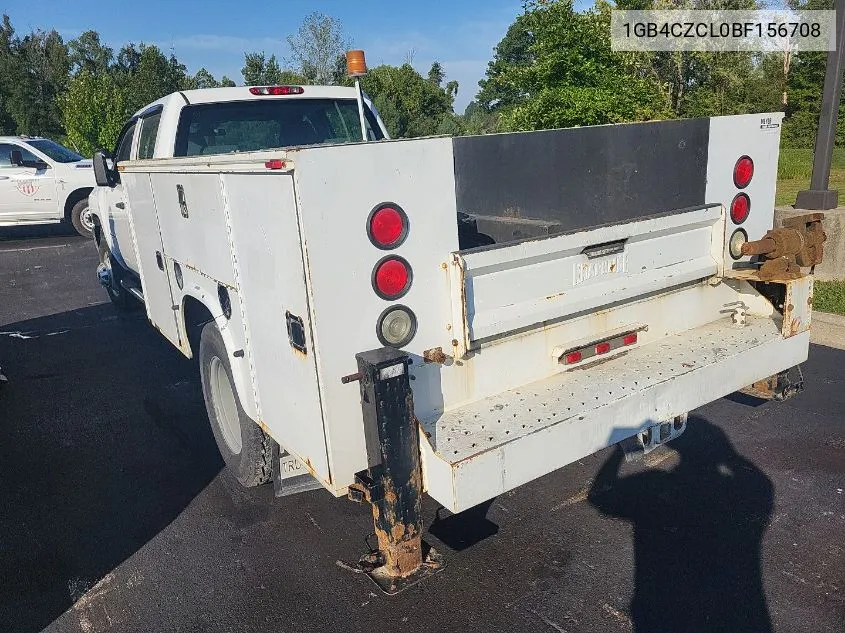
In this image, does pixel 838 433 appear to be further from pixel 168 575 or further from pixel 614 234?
pixel 168 575

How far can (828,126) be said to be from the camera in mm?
7086

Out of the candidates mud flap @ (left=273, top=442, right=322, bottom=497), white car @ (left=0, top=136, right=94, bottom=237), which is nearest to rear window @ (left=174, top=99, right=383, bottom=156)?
mud flap @ (left=273, top=442, right=322, bottom=497)

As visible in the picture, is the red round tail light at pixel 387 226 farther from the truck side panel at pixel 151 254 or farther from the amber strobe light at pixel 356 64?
the truck side panel at pixel 151 254

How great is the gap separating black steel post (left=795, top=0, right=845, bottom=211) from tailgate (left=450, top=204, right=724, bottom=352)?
4446 millimetres

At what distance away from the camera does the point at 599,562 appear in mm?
3178

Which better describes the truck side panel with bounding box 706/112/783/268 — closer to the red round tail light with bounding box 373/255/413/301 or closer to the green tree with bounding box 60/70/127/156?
the red round tail light with bounding box 373/255/413/301

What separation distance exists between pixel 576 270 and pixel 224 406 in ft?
7.37

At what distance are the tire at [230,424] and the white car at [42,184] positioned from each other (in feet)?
38.0

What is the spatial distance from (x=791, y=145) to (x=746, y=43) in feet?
15.0

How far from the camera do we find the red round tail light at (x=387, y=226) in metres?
2.47

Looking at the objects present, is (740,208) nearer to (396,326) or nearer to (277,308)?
(396,326)

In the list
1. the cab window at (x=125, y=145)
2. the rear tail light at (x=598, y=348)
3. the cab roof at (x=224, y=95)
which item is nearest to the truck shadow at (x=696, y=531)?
the rear tail light at (x=598, y=348)

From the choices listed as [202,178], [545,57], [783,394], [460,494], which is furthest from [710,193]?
[545,57]

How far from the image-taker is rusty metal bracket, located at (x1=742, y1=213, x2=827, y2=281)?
3.41 m
